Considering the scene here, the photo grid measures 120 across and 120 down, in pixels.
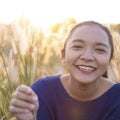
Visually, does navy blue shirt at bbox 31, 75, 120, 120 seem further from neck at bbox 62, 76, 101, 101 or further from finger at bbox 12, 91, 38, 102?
finger at bbox 12, 91, 38, 102

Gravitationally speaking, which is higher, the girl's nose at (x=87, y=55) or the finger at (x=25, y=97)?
the girl's nose at (x=87, y=55)

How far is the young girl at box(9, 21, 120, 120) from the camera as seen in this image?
201 centimetres

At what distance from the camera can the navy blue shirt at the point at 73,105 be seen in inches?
85.4

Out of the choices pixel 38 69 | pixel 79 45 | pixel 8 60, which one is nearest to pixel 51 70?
pixel 38 69

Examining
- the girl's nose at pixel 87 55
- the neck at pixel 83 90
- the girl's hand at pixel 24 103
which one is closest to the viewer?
the girl's hand at pixel 24 103

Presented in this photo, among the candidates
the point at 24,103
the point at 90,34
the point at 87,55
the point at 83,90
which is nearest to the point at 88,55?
the point at 87,55

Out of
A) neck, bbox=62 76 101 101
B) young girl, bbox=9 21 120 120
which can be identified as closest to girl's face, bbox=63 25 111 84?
young girl, bbox=9 21 120 120

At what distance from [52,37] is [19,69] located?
1.49ft

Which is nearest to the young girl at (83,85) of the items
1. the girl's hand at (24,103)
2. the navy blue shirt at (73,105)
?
the navy blue shirt at (73,105)

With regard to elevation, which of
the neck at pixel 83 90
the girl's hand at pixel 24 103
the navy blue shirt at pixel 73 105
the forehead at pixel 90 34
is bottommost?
the navy blue shirt at pixel 73 105

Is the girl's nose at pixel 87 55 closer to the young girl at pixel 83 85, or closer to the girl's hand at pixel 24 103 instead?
the young girl at pixel 83 85

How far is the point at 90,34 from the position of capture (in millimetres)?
2035

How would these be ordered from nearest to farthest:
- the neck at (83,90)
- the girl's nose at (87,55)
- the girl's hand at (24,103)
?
the girl's hand at (24,103)
the girl's nose at (87,55)
the neck at (83,90)

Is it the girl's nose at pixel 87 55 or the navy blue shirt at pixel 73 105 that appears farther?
the navy blue shirt at pixel 73 105
